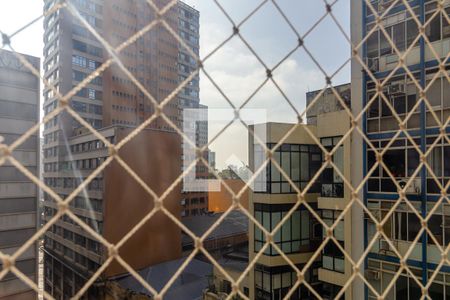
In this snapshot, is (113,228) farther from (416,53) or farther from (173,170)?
(416,53)

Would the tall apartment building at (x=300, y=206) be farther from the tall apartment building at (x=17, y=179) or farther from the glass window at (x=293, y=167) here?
the tall apartment building at (x=17, y=179)

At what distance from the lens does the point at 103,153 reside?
4.59m

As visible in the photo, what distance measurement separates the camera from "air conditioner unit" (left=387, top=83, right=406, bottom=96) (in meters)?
2.14

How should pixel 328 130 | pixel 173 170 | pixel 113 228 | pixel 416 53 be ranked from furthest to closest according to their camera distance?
1. pixel 173 170
2. pixel 113 228
3. pixel 328 130
4. pixel 416 53

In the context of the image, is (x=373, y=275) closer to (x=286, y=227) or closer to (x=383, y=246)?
(x=383, y=246)

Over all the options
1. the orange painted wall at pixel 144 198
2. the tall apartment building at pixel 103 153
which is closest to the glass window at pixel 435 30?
the tall apartment building at pixel 103 153

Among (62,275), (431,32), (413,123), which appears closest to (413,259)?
(413,123)

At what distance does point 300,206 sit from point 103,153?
9.74 ft

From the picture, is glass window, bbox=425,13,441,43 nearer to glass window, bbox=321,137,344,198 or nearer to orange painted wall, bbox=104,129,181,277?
glass window, bbox=321,137,344,198

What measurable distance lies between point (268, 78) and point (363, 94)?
2.02 m

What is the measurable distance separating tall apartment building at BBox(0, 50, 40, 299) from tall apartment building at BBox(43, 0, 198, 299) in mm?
324

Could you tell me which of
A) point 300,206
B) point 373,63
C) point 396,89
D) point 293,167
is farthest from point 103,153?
point 396,89

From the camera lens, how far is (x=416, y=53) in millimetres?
2064

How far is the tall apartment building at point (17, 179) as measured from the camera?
3.52 meters
